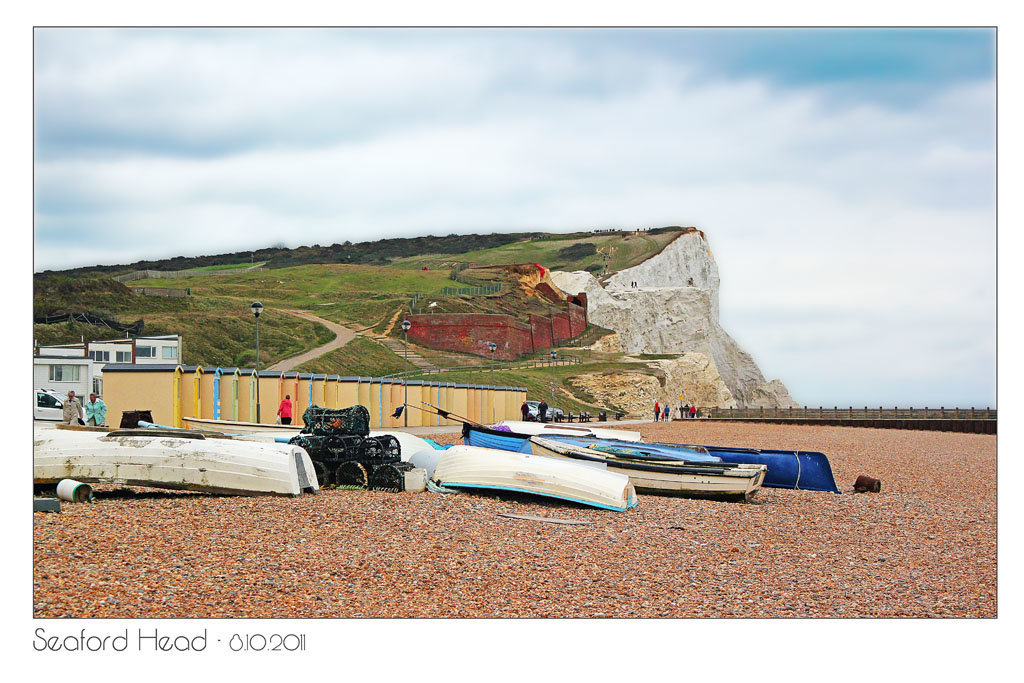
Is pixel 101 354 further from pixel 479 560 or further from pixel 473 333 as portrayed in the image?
pixel 479 560

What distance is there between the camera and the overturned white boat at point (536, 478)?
11.5 metres

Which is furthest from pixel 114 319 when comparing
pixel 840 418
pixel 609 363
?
pixel 840 418

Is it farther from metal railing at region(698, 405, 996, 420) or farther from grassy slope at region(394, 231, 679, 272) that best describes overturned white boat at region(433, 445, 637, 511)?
grassy slope at region(394, 231, 679, 272)

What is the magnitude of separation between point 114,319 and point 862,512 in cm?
6150

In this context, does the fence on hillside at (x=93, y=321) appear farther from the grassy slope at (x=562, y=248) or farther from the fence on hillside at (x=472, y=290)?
the grassy slope at (x=562, y=248)

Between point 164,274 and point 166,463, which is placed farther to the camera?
point 164,274

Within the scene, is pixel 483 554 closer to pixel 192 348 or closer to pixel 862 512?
pixel 862 512

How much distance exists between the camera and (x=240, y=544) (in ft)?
26.5

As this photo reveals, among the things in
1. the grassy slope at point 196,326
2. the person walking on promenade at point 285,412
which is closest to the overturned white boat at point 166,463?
the person walking on promenade at point 285,412

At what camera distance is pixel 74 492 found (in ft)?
30.7

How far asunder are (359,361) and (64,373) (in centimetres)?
3278

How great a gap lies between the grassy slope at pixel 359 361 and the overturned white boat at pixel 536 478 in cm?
4928

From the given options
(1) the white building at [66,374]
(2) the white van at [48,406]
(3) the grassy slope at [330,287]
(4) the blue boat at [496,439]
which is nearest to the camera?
(4) the blue boat at [496,439]

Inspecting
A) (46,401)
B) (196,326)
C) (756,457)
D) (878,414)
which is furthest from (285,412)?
(196,326)
